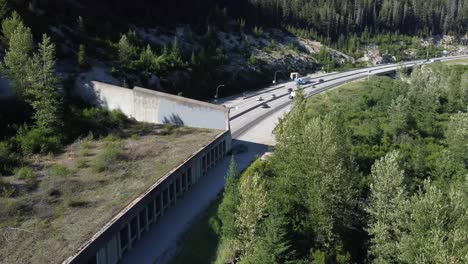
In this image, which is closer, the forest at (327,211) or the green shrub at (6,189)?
the forest at (327,211)

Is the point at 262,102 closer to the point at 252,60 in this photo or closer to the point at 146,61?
the point at 146,61

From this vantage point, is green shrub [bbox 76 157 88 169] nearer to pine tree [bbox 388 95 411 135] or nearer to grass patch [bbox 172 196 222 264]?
grass patch [bbox 172 196 222 264]

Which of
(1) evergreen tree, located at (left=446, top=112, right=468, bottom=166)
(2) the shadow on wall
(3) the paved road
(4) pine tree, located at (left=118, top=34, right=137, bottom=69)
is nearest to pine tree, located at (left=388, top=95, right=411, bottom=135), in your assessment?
(1) evergreen tree, located at (left=446, top=112, right=468, bottom=166)

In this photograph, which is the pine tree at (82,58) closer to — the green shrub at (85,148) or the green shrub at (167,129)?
the green shrub at (167,129)

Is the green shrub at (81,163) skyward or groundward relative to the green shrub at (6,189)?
groundward

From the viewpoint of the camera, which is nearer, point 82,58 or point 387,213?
point 387,213

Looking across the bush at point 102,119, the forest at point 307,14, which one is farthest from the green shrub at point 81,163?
the forest at point 307,14

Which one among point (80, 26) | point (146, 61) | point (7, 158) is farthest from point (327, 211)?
point (80, 26)
